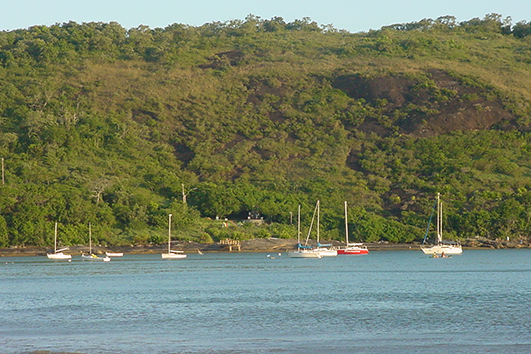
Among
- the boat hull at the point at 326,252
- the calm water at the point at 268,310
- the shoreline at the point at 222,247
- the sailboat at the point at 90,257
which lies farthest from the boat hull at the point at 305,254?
the calm water at the point at 268,310

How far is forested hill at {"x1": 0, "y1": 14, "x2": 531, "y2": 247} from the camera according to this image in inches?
4555

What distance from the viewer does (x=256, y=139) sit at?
15338 cm

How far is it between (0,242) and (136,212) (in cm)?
1844

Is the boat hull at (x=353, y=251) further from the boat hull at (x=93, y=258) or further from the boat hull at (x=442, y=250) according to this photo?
the boat hull at (x=93, y=258)

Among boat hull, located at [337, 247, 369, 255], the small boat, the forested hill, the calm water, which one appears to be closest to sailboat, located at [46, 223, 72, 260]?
the forested hill

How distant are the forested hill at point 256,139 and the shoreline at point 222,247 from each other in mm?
1433

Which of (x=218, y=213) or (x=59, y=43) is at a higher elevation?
(x=59, y=43)

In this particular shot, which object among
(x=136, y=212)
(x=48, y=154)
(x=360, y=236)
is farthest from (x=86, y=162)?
(x=360, y=236)

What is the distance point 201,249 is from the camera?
109m

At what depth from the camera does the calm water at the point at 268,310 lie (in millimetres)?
30844

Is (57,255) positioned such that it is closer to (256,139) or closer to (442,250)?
(442,250)

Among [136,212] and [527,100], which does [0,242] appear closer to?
[136,212]

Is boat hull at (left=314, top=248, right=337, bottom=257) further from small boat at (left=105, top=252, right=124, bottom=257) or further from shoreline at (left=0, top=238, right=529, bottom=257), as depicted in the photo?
small boat at (left=105, top=252, right=124, bottom=257)

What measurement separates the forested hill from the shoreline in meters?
1.43
